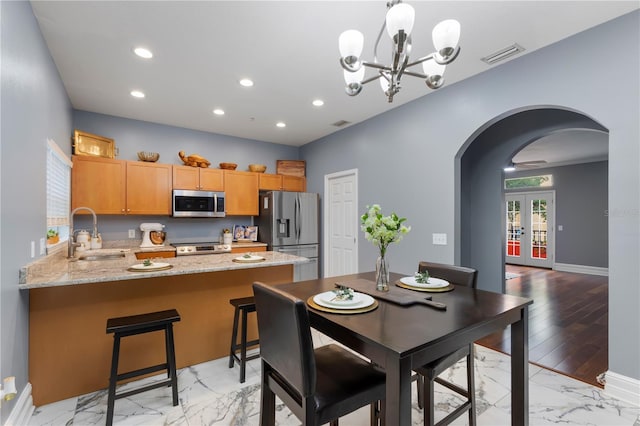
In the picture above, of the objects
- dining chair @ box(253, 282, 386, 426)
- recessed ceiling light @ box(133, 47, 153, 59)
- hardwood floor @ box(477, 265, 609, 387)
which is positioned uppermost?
recessed ceiling light @ box(133, 47, 153, 59)

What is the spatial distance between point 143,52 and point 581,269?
9068 millimetres

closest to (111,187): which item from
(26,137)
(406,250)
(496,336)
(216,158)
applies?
(216,158)

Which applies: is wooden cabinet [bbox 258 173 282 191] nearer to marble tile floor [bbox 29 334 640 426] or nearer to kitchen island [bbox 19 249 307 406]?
kitchen island [bbox 19 249 307 406]

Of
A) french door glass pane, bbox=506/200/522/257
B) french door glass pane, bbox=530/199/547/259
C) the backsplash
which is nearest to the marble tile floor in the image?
the backsplash

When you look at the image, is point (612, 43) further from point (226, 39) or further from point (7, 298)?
point (7, 298)

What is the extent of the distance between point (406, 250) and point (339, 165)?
1869 mm

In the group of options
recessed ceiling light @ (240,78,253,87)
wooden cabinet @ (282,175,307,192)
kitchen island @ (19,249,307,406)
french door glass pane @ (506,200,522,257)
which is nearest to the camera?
kitchen island @ (19,249,307,406)

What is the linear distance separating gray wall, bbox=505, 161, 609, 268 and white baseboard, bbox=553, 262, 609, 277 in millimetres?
70

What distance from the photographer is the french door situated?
748 centimetres

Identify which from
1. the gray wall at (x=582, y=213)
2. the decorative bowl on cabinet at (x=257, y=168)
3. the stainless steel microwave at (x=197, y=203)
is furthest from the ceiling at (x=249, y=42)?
the gray wall at (x=582, y=213)

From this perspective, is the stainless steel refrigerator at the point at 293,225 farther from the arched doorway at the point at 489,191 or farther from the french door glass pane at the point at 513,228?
the french door glass pane at the point at 513,228

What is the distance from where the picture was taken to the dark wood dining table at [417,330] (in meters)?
1.06

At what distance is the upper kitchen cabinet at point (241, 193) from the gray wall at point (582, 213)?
7.25m

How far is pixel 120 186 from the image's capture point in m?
4.00
